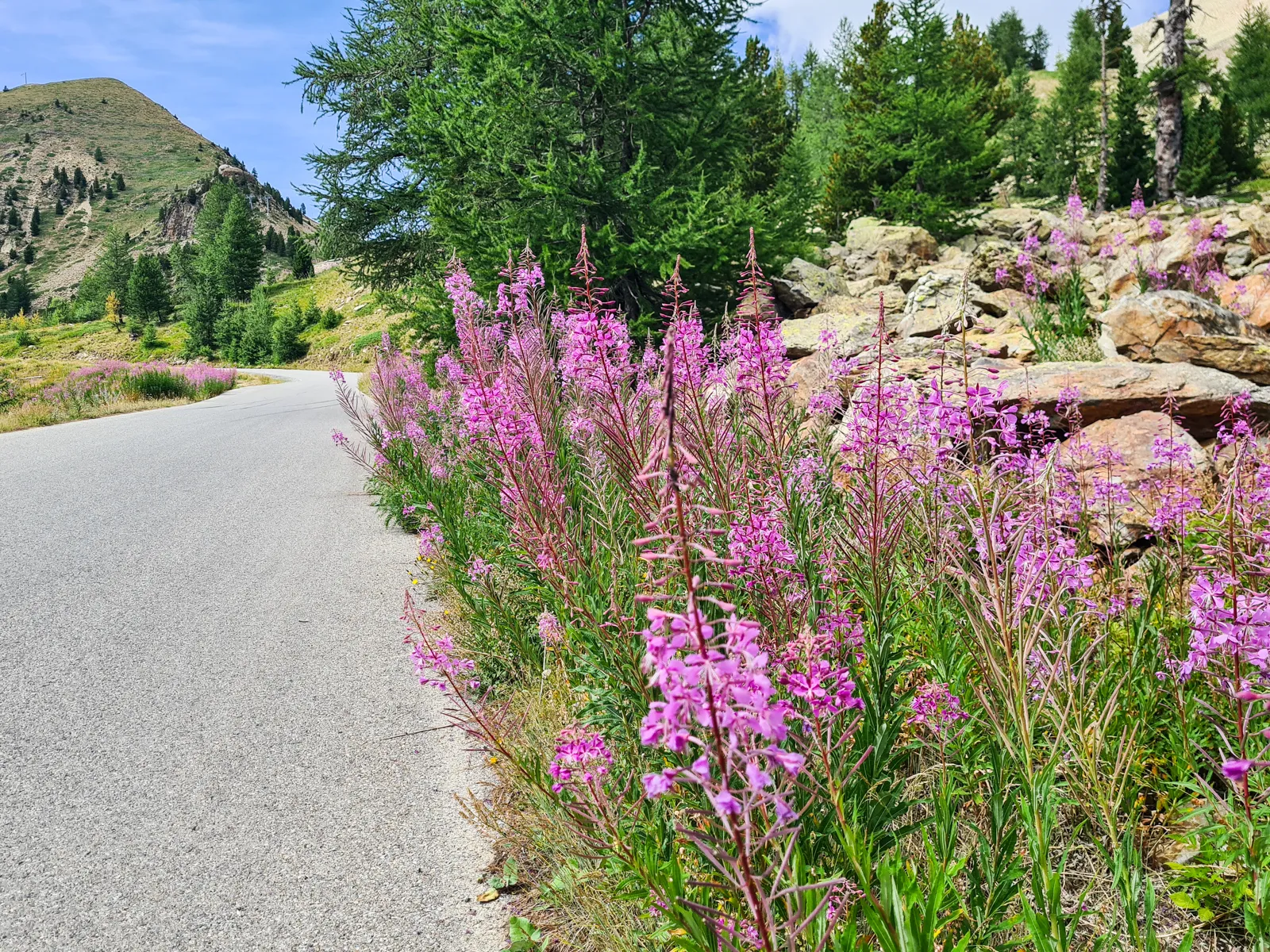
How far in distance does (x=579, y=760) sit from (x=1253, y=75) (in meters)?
43.1

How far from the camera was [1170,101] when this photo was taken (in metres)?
15.6

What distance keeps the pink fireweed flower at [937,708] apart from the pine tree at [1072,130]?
97.1ft

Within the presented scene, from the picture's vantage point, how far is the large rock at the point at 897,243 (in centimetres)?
1495

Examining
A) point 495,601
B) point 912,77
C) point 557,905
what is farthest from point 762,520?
point 912,77

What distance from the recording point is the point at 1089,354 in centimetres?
694

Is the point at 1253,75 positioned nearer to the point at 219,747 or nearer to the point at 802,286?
the point at 802,286

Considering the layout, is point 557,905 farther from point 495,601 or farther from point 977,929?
point 495,601

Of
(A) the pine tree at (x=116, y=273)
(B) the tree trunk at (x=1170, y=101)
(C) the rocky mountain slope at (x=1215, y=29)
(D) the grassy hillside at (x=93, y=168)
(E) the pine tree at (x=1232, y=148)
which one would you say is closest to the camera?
(B) the tree trunk at (x=1170, y=101)

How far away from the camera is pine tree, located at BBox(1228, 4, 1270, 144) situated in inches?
1106

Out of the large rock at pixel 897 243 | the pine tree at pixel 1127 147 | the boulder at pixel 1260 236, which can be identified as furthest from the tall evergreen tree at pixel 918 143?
the boulder at pixel 1260 236

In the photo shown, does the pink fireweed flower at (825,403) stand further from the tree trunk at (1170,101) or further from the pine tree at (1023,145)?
the pine tree at (1023,145)

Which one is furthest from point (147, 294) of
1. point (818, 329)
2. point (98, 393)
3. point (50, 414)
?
point (818, 329)

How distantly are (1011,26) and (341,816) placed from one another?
80.8m

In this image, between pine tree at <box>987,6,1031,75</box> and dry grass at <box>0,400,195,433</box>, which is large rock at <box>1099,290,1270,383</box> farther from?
pine tree at <box>987,6,1031,75</box>
